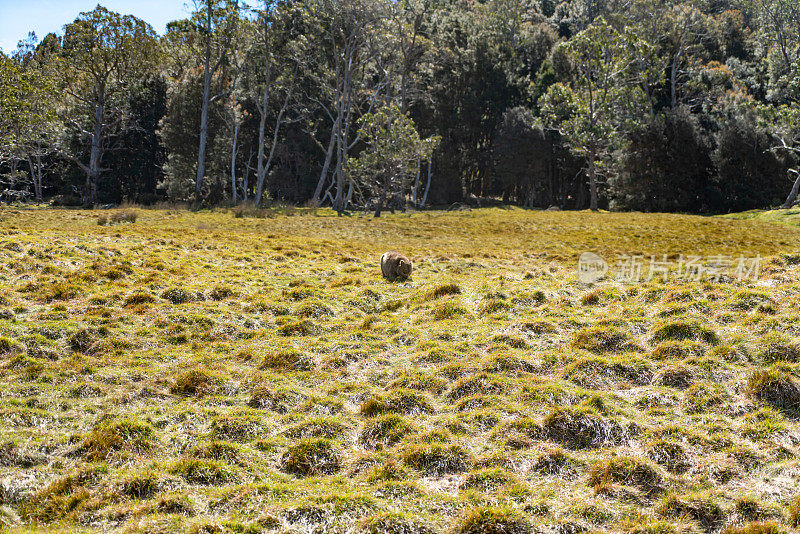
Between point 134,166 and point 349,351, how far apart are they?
55949 millimetres

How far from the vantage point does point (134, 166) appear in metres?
59.2

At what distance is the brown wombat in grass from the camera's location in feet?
52.5

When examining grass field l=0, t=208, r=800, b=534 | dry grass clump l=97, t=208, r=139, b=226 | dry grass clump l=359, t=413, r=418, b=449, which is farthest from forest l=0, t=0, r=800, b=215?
dry grass clump l=359, t=413, r=418, b=449

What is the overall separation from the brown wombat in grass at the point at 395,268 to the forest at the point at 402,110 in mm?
26738

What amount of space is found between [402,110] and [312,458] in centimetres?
5252

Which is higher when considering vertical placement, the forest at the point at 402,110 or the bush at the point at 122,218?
the forest at the point at 402,110

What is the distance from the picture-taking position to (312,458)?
Result: 22.0ft

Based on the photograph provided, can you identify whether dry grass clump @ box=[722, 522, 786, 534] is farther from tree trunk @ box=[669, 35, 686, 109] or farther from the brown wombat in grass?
tree trunk @ box=[669, 35, 686, 109]

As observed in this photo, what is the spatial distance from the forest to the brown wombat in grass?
2674cm

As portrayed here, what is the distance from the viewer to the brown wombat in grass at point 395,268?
1600 cm

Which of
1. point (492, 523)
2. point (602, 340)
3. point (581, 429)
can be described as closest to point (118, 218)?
point (602, 340)

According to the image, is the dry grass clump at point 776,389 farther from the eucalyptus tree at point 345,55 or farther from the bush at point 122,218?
the eucalyptus tree at point 345,55

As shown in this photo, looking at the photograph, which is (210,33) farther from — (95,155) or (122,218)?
(122,218)

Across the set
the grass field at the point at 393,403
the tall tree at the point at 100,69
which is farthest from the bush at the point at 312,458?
the tall tree at the point at 100,69
